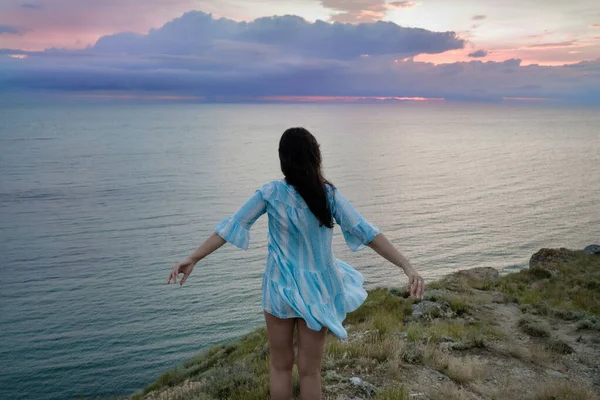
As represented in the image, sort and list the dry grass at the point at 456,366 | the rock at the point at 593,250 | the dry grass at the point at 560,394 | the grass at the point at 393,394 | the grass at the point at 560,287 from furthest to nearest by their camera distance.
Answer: the rock at the point at 593,250 < the grass at the point at 560,287 < the dry grass at the point at 456,366 < the dry grass at the point at 560,394 < the grass at the point at 393,394

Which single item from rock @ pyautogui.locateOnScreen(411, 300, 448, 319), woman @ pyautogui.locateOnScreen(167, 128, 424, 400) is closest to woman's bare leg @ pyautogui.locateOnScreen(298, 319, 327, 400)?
woman @ pyautogui.locateOnScreen(167, 128, 424, 400)

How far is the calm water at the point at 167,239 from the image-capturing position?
22.0 m

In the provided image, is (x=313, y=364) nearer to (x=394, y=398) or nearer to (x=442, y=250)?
(x=394, y=398)

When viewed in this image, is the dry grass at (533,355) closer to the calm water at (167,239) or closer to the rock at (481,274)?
the rock at (481,274)

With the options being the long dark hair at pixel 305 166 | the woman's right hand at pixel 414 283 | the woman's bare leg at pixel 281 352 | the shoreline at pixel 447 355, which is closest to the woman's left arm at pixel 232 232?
the long dark hair at pixel 305 166

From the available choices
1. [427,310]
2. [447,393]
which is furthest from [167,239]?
[447,393]

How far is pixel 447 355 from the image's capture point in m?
8.15

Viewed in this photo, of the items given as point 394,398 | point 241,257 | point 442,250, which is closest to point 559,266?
point 442,250

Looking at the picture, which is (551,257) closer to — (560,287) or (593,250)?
(593,250)

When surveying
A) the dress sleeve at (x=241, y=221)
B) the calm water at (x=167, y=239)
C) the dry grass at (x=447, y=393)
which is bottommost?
the calm water at (x=167, y=239)

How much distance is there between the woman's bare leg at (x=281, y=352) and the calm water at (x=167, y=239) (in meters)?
16.3

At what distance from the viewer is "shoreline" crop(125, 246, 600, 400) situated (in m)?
6.70

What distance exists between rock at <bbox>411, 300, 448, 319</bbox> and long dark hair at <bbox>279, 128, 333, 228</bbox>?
29.3ft

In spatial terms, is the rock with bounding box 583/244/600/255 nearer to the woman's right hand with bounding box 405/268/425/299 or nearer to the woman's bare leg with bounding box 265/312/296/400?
the woman's right hand with bounding box 405/268/425/299
